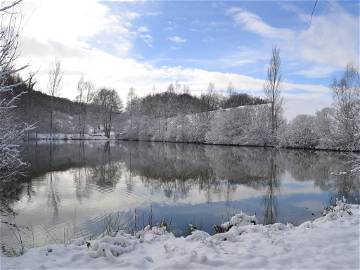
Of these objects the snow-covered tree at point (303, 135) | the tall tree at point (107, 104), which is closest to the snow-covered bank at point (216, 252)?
the snow-covered tree at point (303, 135)

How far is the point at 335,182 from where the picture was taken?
18.1 metres

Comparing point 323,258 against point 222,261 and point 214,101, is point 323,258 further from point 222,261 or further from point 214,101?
point 214,101

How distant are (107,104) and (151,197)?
223ft

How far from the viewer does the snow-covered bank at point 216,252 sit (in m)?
5.16

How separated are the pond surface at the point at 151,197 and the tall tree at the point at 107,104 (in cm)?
5433

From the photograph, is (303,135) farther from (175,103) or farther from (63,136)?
(63,136)

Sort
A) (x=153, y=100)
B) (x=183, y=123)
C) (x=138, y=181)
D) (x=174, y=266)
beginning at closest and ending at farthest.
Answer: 1. (x=174, y=266)
2. (x=138, y=181)
3. (x=183, y=123)
4. (x=153, y=100)

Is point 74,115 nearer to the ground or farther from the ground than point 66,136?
farther from the ground

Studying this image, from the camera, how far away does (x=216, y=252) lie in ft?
18.6

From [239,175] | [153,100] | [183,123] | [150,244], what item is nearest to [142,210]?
[150,244]

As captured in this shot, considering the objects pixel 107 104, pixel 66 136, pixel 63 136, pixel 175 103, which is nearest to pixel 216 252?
pixel 175 103

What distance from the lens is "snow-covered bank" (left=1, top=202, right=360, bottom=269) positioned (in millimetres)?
5164

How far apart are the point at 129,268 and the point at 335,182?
50.3 feet

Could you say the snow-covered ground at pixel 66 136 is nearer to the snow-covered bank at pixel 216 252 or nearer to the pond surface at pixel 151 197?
the pond surface at pixel 151 197
